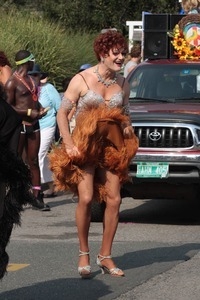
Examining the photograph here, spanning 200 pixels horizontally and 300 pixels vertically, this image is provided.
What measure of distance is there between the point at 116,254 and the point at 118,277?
117 centimetres

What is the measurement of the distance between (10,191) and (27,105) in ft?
20.8

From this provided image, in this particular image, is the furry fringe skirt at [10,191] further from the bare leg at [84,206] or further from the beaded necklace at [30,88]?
the beaded necklace at [30,88]

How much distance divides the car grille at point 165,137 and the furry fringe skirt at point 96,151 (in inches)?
113

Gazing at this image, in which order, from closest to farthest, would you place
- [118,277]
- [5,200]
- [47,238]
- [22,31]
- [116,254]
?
[5,200], [118,277], [116,254], [47,238], [22,31]

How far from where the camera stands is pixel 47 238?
11.3 meters

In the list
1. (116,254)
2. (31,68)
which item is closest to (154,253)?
(116,254)

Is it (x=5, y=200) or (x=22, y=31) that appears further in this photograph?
(x=22, y=31)

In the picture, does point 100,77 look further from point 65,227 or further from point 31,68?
point 31,68

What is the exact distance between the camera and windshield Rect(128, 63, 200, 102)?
13289 millimetres

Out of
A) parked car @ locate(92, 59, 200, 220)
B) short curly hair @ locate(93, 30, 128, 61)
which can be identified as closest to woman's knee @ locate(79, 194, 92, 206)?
short curly hair @ locate(93, 30, 128, 61)

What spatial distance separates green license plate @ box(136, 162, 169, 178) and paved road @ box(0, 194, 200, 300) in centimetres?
61

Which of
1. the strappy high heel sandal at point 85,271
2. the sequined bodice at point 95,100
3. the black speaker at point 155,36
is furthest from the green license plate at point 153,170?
the black speaker at point 155,36

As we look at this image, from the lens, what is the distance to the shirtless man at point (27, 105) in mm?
13398

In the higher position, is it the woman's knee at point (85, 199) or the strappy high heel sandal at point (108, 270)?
the woman's knee at point (85, 199)
